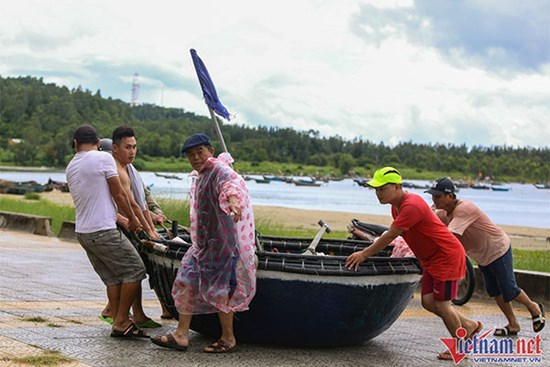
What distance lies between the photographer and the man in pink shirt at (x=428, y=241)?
697 centimetres

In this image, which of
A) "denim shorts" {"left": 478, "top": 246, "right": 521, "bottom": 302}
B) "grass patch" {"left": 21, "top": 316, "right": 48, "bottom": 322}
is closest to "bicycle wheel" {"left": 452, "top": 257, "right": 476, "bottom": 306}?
"denim shorts" {"left": 478, "top": 246, "right": 521, "bottom": 302}

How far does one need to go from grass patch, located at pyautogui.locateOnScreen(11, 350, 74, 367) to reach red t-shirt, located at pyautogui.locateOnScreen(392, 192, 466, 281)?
278 centimetres

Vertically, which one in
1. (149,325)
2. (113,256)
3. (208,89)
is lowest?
(149,325)

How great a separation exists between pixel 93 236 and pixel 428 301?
2837mm

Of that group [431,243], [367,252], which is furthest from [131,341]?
[431,243]

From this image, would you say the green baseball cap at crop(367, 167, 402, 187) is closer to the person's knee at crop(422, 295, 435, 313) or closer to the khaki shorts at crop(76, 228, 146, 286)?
the person's knee at crop(422, 295, 435, 313)

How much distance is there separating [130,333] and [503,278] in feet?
13.0

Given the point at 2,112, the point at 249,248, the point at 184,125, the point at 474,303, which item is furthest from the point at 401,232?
the point at 2,112

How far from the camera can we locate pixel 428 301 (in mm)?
7336

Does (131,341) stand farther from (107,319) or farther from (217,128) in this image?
(217,128)

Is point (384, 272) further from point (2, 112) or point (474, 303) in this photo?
point (2, 112)

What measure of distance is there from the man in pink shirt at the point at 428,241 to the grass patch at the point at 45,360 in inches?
90.9

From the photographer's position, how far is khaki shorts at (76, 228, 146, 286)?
281 inches

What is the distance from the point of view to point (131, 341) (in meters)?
7.11
